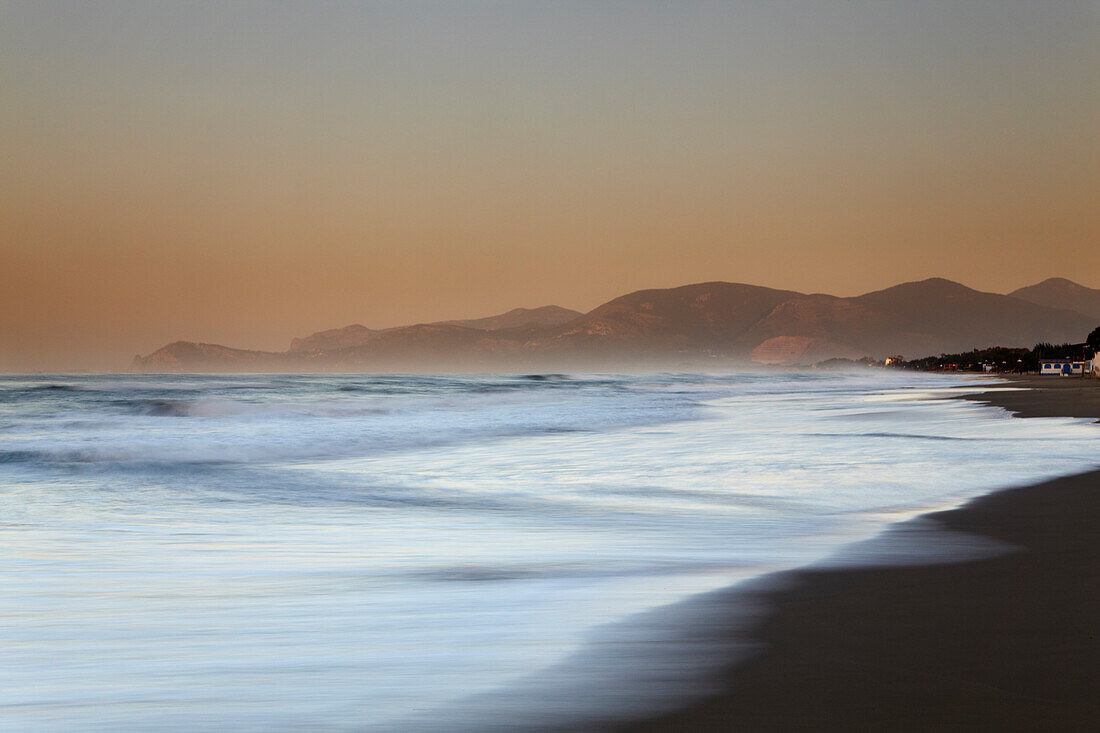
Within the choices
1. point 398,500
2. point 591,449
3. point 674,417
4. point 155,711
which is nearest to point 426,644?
point 155,711

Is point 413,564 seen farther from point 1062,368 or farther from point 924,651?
point 1062,368

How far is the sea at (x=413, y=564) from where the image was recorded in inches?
113

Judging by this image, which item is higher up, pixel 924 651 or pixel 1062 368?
pixel 1062 368

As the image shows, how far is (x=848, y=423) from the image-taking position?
17.0 m

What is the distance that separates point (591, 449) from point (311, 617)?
9197 mm

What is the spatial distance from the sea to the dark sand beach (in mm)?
259

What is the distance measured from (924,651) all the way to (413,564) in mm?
2833

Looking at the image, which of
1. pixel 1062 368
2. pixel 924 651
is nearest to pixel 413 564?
pixel 924 651

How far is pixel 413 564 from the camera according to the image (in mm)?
4961

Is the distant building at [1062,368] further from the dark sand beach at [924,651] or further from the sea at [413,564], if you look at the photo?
the dark sand beach at [924,651]

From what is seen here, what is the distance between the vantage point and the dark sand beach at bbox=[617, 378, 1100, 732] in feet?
8.18

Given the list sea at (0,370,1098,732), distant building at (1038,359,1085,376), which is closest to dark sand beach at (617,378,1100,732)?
sea at (0,370,1098,732)

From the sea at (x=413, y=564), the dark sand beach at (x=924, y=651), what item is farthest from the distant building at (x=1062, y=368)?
the dark sand beach at (x=924, y=651)

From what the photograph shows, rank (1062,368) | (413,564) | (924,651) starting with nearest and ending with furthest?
(924,651)
(413,564)
(1062,368)
